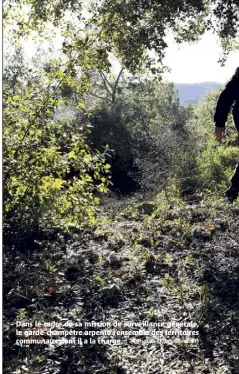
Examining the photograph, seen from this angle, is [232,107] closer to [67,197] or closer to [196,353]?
[67,197]

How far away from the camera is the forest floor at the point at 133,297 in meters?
2.85

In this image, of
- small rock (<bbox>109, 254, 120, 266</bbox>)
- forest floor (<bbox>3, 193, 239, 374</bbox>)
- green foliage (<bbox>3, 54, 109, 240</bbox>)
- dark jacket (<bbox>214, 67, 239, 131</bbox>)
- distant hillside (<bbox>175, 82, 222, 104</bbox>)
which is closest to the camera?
forest floor (<bbox>3, 193, 239, 374</bbox>)

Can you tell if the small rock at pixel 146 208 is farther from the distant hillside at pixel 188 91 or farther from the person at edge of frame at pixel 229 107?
the distant hillside at pixel 188 91

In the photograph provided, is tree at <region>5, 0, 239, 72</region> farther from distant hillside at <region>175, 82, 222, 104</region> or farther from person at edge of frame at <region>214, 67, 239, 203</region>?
distant hillside at <region>175, 82, 222, 104</region>

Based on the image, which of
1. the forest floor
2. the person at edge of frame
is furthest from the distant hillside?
the forest floor

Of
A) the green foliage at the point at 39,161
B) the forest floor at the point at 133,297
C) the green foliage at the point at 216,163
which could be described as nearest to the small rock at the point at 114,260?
the forest floor at the point at 133,297

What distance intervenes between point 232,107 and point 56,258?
221cm

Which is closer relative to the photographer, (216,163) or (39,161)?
(39,161)

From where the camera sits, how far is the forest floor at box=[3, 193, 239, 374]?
2.85m

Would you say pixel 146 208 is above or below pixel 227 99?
below

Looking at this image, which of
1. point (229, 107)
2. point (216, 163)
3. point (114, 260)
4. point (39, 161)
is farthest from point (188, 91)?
point (114, 260)

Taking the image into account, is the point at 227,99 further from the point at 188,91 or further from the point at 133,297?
the point at 188,91

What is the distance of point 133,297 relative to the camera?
3.67 meters

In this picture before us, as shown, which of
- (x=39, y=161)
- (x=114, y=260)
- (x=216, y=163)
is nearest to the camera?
(x=114, y=260)
